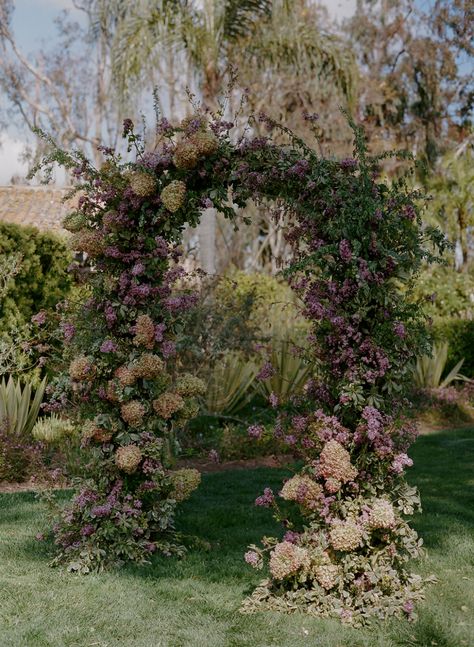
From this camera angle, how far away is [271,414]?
395 inches

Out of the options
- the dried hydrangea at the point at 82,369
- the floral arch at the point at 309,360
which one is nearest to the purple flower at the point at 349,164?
the floral arch at the point at 309,360

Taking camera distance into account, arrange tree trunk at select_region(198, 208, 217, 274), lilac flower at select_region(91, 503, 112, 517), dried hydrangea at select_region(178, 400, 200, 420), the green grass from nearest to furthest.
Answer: the green grass → lilac flower at select_region(91, 503, 112, 517) → dried hydrangea at select_region(178, 400, 200, 420) → tree trunk at select_region(198, 208, 217, 274)

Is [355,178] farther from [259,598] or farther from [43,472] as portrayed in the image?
[43,472]

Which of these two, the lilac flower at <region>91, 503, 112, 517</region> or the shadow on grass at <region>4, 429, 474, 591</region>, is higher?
the lilac flower at <region>91, 503, 112, 517</region>

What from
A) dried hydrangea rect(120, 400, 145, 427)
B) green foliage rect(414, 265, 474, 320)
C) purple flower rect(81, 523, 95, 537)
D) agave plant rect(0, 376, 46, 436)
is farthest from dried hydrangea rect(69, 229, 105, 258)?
green foliage rect(414, 265, 474, 320)

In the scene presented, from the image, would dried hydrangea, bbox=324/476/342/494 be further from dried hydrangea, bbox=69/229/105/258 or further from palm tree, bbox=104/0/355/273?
palm tree, bbox=104/0/355/273

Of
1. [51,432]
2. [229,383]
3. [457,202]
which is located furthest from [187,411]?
[457,202]

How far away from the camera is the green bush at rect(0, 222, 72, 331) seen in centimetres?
851

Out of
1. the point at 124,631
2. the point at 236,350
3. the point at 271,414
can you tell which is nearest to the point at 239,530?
the point at 124,631

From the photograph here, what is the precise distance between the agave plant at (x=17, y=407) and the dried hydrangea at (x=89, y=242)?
3247mm

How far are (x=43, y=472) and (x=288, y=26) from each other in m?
12.2

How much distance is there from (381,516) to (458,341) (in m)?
10.1

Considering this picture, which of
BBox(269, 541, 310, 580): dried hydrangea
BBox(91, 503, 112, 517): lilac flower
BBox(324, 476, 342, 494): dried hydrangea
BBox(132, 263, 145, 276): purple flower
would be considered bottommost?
BBox(269, 541, 310, 580): dried hydrangea

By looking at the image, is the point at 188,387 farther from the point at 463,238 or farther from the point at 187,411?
the point at 463,238
